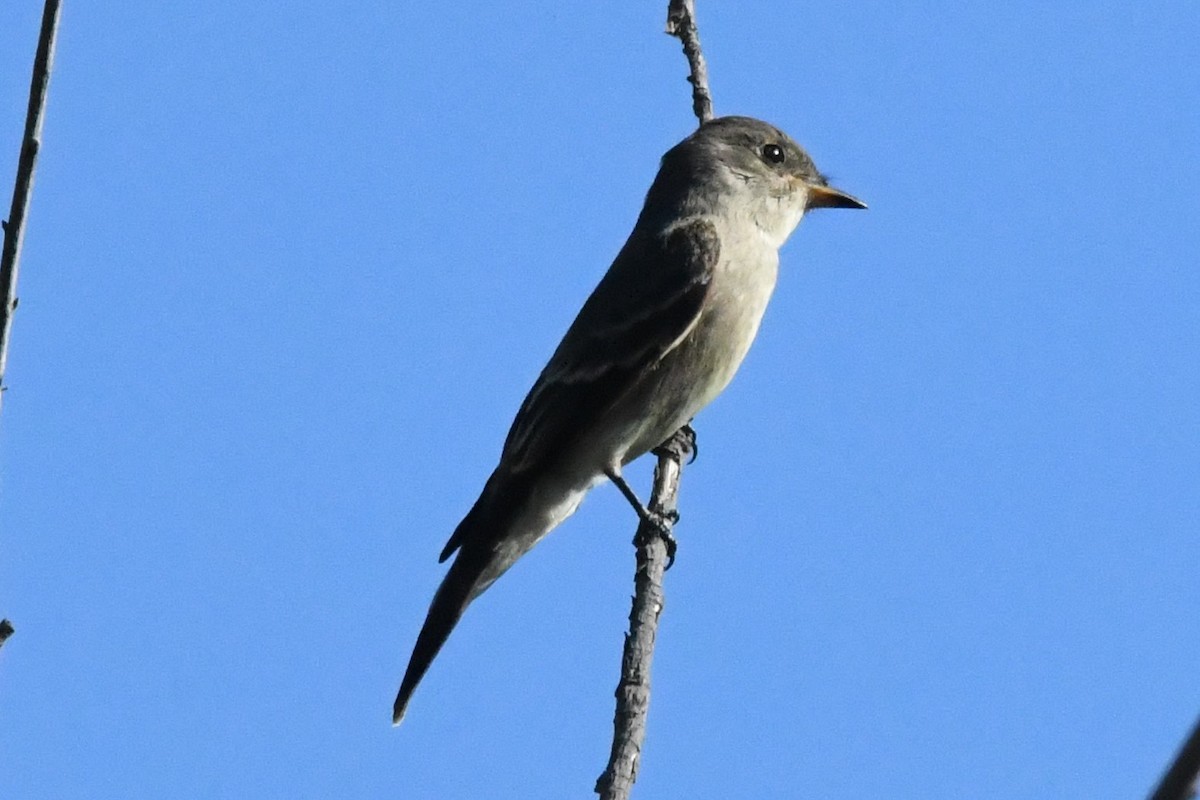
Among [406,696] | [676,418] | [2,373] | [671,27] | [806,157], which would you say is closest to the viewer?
[2,373]

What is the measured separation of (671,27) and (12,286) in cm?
537

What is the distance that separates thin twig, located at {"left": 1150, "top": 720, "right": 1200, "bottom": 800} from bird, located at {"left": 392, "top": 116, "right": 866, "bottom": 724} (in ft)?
16.2

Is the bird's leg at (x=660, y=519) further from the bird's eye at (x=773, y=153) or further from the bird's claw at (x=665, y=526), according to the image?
the bird's eye at (x=773, y=153)

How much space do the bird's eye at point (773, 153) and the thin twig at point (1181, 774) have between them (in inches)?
258

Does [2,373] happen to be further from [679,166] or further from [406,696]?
[679,166]

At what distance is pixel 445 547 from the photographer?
6.72 metres

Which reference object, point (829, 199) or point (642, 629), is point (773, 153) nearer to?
point (829, 199)

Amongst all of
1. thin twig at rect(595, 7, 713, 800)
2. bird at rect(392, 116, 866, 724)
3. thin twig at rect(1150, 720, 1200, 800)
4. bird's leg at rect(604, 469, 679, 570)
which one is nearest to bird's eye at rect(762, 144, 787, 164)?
thin twig at rect(595, 7, 713, 800)

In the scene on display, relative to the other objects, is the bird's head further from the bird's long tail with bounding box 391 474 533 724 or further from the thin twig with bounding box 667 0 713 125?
the bird's long tail with bounding box 391 474 533 724

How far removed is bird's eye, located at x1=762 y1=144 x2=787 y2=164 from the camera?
7.75 metres

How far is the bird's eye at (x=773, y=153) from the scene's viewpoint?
7.75 meters

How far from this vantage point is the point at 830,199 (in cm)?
786

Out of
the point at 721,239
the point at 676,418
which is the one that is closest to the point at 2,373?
the point at 676,418

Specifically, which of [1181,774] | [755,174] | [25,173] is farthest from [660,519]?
[1181,774]
